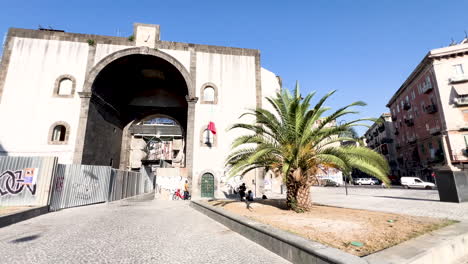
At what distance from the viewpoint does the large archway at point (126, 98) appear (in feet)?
69.9

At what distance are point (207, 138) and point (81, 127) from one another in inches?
444

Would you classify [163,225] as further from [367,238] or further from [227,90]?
[227,90]

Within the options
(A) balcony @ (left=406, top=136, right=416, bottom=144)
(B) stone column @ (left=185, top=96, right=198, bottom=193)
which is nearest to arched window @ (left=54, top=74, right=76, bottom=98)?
(B) stone column @ (left=185, top=96, right=198, bottom=193)

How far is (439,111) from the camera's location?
29375 millimetres

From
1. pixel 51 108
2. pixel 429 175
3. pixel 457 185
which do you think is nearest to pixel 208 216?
pixel 457 185

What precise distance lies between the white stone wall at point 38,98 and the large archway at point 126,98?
5.08ft

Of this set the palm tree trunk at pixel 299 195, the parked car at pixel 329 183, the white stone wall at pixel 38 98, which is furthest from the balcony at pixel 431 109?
the white stone wall at pixel 38 98

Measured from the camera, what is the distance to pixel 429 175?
32.3 meters

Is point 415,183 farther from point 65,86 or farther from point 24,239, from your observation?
point 65,86

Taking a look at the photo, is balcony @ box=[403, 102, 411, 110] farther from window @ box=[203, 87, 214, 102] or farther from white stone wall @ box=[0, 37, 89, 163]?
white stone wall @ box=[0, 37, 89, 163]

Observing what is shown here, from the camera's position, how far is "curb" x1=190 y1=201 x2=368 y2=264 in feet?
11.3

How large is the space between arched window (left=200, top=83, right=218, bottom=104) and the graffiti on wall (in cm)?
1422

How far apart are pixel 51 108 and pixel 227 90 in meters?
16.2

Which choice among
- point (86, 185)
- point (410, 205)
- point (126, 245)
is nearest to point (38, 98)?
point (86, 185)
